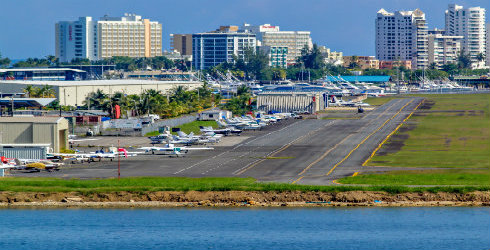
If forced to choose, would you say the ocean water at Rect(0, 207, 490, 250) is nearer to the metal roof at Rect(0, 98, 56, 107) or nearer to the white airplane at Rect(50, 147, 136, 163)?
the white airplane at Rect(50, 147, 136, 163)

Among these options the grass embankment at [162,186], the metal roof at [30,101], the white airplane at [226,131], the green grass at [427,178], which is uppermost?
the metal roof at [30,101]

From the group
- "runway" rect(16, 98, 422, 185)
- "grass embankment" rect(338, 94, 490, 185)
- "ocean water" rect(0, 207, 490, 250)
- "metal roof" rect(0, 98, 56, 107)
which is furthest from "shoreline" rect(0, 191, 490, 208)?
"metal roof" rect(0, 98, 56, 107)

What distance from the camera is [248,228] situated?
8244cm

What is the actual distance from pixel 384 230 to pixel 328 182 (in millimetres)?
20893

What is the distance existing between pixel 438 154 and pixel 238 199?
4677 centimetres

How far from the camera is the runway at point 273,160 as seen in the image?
10944 cm

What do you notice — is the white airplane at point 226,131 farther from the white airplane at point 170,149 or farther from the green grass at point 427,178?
the green grass at point 427,178

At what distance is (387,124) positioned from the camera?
19288 centimetres

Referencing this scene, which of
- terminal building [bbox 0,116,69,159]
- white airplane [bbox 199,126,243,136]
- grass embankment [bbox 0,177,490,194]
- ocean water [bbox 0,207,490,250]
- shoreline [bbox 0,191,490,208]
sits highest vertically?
terminal building [bbox 0,116,69,159]

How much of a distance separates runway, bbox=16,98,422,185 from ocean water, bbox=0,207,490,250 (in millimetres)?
15351

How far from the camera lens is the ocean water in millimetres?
76875

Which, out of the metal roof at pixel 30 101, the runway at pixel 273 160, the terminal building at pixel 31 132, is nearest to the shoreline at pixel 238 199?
the runway at pixel 273 160

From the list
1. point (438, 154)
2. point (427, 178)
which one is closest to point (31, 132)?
point (427, 178)

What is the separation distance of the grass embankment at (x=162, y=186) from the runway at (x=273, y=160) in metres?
5.61
